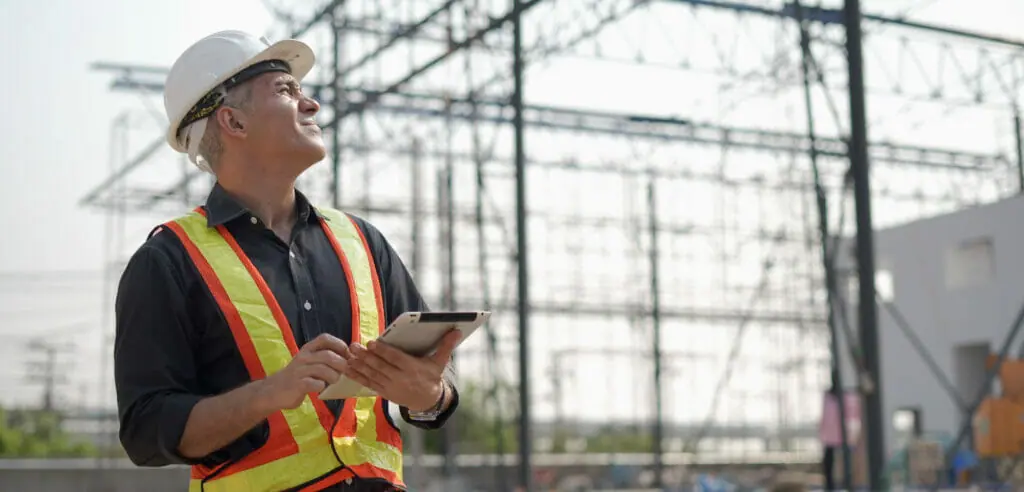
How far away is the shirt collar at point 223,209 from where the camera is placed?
231 cm

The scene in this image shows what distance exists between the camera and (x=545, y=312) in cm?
3241

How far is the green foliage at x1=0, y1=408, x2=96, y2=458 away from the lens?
132ft

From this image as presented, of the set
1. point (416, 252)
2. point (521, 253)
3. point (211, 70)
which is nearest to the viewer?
point (211, 70)

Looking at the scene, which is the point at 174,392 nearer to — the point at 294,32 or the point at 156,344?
the point at 156,344

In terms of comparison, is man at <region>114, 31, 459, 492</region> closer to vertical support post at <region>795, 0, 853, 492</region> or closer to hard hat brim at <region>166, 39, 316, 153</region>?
hard hat brim at <region>166, 39, 316, 153</region>

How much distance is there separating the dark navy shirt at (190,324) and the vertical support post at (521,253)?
34.4 feet

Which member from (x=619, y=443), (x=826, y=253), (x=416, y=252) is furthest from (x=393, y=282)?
(x=619, y=443)

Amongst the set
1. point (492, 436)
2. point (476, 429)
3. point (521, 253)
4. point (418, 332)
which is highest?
point (521, 253)

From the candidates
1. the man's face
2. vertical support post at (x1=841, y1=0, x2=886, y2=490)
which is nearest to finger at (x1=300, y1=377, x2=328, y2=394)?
the man's face

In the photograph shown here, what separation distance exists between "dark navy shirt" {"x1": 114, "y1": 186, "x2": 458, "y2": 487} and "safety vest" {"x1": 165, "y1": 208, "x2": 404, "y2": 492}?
0.06ft

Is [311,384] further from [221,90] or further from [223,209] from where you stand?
[221,90]

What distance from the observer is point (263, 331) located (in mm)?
2201

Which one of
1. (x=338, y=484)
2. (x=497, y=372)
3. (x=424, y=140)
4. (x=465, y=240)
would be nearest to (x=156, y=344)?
(x=338, y=484)

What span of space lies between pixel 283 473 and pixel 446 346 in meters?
0.37
